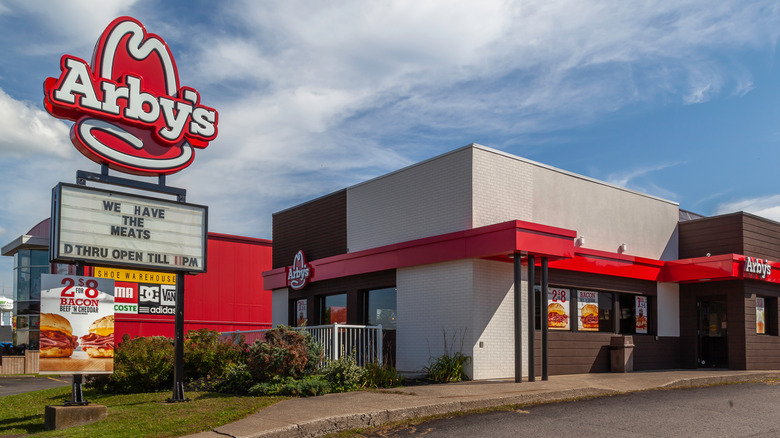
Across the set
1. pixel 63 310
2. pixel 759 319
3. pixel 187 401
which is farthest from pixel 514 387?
pixel 759 319

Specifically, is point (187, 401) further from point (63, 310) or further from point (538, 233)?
point (538, 233)

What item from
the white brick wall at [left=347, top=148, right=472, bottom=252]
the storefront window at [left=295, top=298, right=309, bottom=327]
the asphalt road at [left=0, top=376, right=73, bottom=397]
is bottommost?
the asphalt road at [left=0, top=376, right=73, bottom=397]

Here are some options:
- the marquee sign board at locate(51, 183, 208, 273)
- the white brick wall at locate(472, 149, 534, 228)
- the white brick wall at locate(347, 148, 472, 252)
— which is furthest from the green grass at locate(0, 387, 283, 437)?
the white brick wall at locate(472, 149, 534, 228)

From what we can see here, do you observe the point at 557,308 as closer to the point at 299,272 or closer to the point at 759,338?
the point at 759,338

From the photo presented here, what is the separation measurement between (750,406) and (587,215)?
7.66 m

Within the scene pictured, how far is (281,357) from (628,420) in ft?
20.9

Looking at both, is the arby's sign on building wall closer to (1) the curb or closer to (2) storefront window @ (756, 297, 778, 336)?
(2) storefront window @ (756, 297, 778, 336)

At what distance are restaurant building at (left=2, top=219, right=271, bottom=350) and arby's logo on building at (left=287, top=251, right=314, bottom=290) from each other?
9.83m

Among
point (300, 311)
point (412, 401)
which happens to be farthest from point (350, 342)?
point (300, 311)

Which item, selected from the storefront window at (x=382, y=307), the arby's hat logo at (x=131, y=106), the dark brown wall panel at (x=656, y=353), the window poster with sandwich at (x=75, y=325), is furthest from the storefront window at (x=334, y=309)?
the window poster with sandwich at (x=75, y=325)

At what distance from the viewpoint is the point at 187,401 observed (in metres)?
12.2

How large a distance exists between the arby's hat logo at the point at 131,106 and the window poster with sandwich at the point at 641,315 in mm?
12908

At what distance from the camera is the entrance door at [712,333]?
20.2m

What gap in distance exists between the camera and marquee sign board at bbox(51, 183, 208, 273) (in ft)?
37.1
